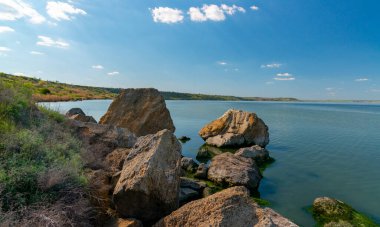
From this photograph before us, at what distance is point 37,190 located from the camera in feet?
24.0

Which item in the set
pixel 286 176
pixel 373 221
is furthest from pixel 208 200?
pixel 286 176

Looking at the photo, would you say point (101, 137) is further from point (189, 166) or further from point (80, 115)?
point (80, 115)

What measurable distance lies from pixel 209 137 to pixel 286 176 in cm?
1505

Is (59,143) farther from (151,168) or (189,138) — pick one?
(189,138)

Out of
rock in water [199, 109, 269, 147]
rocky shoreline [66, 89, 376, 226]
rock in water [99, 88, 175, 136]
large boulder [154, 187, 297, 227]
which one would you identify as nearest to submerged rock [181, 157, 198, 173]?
rocky shoreline [66, 89, 376, 226]

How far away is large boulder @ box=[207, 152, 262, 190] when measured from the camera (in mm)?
17594

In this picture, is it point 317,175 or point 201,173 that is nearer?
point 201,173

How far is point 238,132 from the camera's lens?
33375 millimetres

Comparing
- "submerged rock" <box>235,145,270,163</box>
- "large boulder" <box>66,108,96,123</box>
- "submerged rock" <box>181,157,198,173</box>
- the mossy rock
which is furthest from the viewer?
"submerged rock" <box>235,145,270,163</box>

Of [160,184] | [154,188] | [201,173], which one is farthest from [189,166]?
[154,188]

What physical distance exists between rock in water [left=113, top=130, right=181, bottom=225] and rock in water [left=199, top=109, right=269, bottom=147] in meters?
23.2

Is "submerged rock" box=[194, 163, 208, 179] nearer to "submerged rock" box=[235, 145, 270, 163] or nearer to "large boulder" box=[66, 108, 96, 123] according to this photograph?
"submerged rock" box=[235, 145, 270, 163]

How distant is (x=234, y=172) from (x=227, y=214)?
439 inches

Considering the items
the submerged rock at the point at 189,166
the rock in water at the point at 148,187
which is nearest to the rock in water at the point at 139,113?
the submerged rock at the point at 189,166
